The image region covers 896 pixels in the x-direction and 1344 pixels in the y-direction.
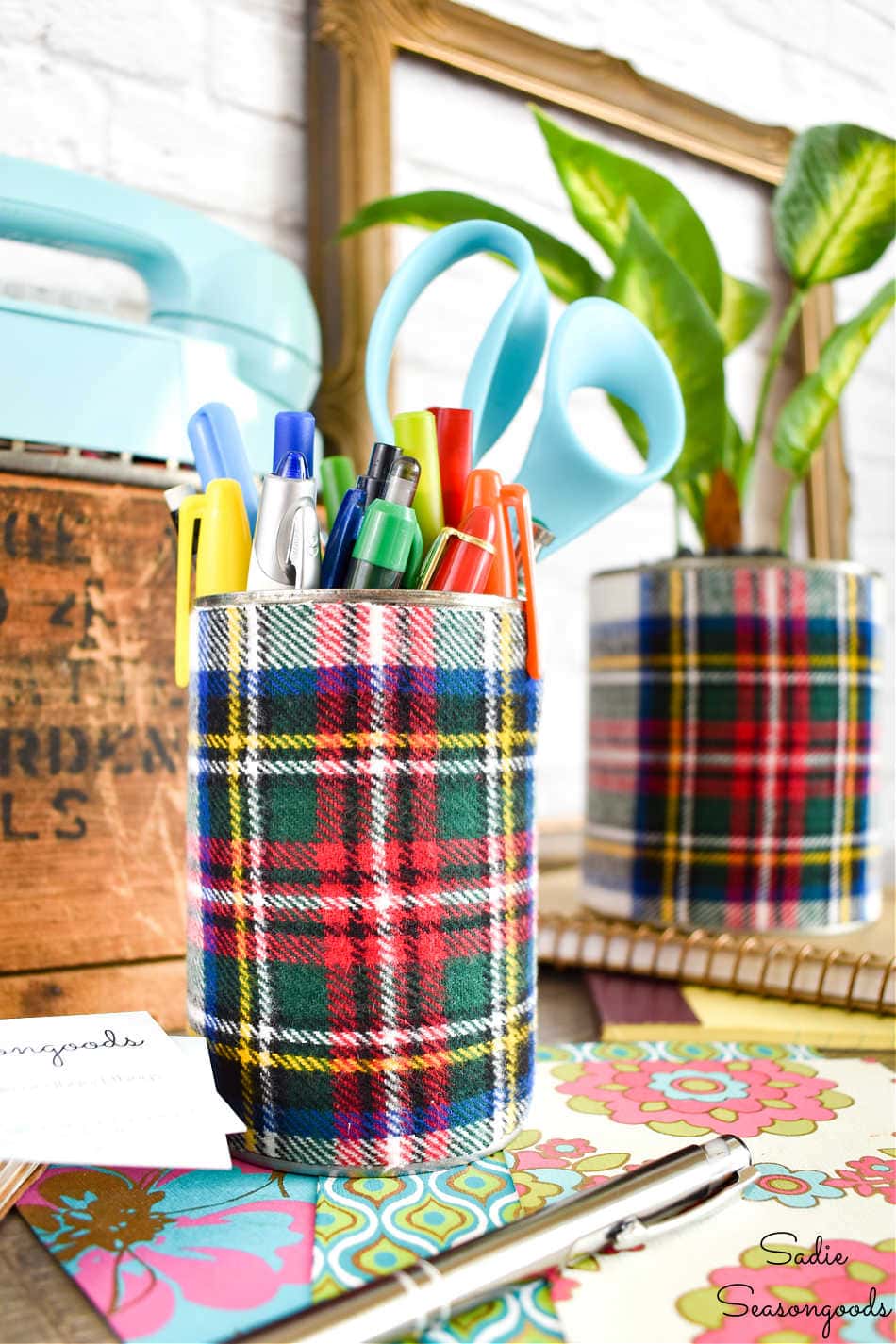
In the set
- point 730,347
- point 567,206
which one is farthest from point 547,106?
point 730,347

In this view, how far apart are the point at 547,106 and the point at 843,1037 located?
548 millimetres

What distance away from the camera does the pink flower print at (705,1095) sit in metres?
0.33

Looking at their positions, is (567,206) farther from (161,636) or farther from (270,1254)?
(270,1254)

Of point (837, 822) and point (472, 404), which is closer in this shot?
point (472, 404)

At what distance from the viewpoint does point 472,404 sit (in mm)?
351

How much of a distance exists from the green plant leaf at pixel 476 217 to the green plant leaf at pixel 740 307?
10 cm

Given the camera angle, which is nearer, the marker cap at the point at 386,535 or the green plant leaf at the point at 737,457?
the marker cap at the point at 386,535

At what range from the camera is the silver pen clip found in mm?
248

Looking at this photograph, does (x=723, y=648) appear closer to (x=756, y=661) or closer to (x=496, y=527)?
(x=756, y=661)

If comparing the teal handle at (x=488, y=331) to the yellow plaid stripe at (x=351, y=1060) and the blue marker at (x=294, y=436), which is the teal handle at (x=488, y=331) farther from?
the yellow plaid stripe at (x=351, y=1060)

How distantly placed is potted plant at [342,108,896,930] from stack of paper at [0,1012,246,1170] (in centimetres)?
27

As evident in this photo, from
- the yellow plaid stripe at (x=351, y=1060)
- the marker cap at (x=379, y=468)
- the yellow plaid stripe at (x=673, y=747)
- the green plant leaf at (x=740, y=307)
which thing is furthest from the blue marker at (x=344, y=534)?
the green plant leaf at (x=740, y=307)
